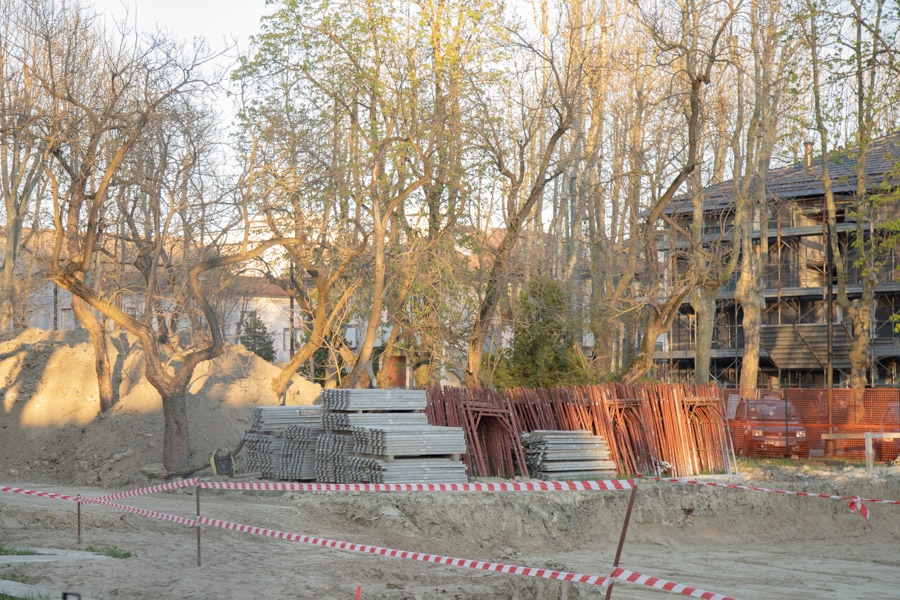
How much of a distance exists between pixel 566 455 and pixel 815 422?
1086cm

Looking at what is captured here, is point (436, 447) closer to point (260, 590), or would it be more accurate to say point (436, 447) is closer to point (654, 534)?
point (654, 534)

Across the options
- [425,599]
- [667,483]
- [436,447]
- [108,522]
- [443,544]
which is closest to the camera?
[425,599]

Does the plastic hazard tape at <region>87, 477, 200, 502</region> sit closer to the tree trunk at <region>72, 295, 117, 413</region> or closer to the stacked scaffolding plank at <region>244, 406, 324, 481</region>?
the stacked scaffolding plank at <region>244, 406, 324, 481</region>

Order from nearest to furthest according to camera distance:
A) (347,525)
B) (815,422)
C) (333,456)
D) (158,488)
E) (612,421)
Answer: (158,488) → (347,525) → (333,456) → (612,421) → (815,422)

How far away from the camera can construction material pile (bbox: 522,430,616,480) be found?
1978cm

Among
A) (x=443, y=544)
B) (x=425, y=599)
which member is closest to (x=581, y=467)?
(x=443, y=544)

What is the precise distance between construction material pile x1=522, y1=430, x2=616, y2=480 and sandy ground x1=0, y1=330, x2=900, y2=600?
3.28ft

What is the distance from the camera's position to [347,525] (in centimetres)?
1612

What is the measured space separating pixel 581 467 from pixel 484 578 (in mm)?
9331

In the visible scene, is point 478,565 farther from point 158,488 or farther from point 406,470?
point 406,470

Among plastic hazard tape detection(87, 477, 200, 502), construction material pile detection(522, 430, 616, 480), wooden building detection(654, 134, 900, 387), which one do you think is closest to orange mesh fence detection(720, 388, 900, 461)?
construction material pile detection(522, 430, 616, 480)

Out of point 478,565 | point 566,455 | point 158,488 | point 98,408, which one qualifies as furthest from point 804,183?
point 478,565

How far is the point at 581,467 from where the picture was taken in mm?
19938

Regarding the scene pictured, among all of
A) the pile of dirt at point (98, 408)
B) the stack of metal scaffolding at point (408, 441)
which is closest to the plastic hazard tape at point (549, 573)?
the stack of metal scaffolding at point (408, 441)
